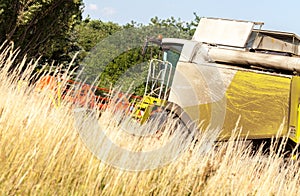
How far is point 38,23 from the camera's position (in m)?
15.8

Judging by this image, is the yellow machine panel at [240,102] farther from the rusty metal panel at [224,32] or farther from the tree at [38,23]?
the tree at [38,23]

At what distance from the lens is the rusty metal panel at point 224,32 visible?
924 cm

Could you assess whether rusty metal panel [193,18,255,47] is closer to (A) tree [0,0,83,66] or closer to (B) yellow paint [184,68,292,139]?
(B) yellow paint [184,68,292,139]

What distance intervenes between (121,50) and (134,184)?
3469mm

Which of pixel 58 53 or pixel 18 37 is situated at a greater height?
pixel 58 53

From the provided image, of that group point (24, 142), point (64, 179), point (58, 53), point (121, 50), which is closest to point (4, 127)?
point (24, 142)

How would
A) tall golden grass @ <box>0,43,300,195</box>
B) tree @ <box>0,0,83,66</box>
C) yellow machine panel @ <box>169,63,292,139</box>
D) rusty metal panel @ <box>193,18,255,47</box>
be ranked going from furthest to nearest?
1. tree @ <box>0,0,83,66</box>
2. rusty metal panel @ <box>193,18,255,47</box>
3. yellow machine panel @ <box>169,63,292,139</box>
4. tall golden grass @ <box>0,43,300,195</box>

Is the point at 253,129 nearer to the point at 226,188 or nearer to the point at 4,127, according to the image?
the point at 226,188

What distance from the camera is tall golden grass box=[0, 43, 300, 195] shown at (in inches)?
144

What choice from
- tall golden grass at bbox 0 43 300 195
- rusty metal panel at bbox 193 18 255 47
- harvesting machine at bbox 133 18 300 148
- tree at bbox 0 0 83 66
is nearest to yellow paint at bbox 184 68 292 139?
harvesting machine at bbox 133 18 300 148

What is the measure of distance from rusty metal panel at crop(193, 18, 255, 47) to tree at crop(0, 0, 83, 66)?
6.34 metres

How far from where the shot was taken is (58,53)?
18234mm

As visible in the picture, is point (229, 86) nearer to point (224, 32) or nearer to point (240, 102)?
point (240, 102)

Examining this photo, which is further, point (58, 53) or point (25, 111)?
point (58, 53)
